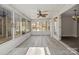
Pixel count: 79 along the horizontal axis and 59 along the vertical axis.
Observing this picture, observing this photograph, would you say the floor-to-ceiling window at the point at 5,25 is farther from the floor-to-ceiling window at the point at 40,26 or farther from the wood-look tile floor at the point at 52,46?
the floor-to-ceiling window at the point at 40,26

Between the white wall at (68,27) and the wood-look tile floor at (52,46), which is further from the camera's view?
the white wall at (68,27)

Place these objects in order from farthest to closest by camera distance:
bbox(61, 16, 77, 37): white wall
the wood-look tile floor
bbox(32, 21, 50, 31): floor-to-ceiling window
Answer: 1. bbox(32, 21, 50, 31): floor-to-ceiling window
2. bbox(61, 16, 77, 37): white wall
3. the wood-look tile floor

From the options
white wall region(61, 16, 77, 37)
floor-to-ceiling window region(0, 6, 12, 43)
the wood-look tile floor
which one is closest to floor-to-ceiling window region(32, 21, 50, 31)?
white wall region(61, 16, 77, 37)

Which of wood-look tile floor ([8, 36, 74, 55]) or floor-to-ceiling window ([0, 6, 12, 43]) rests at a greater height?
floor-to-ceiling window ([0, 6, 12, 43])

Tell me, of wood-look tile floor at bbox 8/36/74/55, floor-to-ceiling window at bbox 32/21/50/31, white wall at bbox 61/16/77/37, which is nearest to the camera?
wood-look tile floor at bbox 8/36/74/55

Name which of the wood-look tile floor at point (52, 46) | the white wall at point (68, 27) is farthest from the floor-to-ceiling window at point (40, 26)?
the wood-look tile floor at point (52, 46)

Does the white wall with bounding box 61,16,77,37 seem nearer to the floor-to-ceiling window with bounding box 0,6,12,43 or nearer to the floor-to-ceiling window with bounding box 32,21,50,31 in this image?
the floor-to-ceiling window with bounding box 32,21,50,31

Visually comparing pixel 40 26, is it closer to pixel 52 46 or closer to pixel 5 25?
pixel 52 46

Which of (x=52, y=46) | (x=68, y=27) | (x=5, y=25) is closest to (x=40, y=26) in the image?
(x=68, y=27)

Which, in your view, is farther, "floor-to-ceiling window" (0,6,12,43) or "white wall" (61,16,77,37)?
"white wall" (61,16,77,37)

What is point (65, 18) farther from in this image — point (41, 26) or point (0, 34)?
point (0, 34)

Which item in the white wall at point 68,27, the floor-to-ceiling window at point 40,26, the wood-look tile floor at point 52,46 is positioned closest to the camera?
the wood-look tile floor at point 52,46
